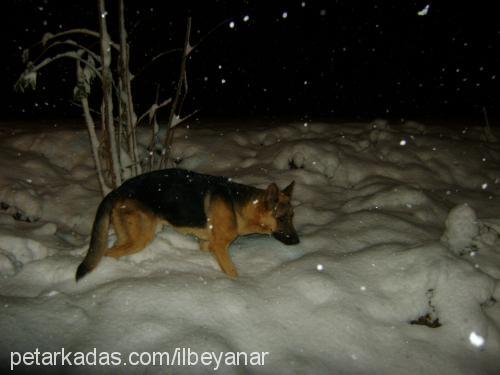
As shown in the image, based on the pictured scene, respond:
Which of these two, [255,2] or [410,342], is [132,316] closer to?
[410,342]

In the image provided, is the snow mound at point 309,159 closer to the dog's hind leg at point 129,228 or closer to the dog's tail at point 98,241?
the dog's hind leg at point 129,228

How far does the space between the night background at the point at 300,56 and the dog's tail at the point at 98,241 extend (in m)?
9.06

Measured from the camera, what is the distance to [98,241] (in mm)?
3094

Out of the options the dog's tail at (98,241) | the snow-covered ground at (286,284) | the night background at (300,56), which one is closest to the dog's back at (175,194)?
the dog's tail at (98,241)

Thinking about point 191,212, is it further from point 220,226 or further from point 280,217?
point 280,217

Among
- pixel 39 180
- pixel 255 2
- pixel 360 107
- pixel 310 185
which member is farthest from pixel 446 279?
pixel 255 2

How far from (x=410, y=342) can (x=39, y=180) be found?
514 cm

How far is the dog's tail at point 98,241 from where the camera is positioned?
299cm

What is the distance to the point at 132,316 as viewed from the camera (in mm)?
2643

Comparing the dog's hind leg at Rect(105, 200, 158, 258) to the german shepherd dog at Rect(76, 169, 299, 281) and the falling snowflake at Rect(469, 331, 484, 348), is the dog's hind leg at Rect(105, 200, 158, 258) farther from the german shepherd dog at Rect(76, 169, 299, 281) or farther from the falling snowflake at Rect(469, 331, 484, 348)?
the falling snowflake at Rect(469, 331, 484, 348)

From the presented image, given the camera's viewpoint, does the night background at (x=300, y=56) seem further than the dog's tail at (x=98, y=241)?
Yes

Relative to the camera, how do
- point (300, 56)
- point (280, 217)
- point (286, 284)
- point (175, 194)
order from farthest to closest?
point (300, 56), point (280, 217), point (175, 194), point (286, 284)

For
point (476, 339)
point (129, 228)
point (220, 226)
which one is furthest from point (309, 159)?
point (476, 339)

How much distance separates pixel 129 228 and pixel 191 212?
2.06 ft
